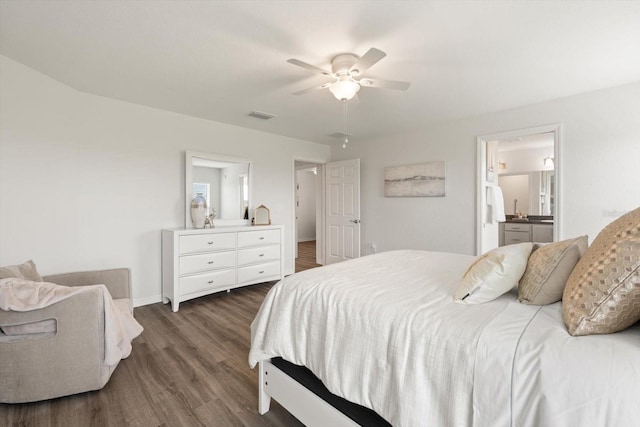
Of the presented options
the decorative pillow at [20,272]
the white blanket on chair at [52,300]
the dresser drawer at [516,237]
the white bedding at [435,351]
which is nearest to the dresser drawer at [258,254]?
the white blanket on chair at [52,300]

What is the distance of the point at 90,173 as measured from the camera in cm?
303

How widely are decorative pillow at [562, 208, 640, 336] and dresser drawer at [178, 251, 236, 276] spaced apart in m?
3.35

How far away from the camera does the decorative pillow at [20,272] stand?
178 cm

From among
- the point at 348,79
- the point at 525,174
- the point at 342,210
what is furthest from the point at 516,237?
the point at 348,79

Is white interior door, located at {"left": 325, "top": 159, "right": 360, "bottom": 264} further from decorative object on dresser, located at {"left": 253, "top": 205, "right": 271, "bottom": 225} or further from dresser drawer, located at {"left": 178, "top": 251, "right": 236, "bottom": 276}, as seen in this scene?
dresser drawer, located at {"left": 178, "top": 251, "right": 236, "bottom": 276}

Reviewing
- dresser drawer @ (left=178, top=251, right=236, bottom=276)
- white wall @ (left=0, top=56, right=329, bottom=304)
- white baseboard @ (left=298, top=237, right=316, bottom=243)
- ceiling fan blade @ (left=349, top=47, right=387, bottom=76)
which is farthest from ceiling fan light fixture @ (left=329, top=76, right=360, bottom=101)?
white baseboard @ (left=298, top=237, right=316, bottom=243)

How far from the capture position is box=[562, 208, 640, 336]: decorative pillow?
2.71 feet

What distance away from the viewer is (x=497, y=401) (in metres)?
0.83

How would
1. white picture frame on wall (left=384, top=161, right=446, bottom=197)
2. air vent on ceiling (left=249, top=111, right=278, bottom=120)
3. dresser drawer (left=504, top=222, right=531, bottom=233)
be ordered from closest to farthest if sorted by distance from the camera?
air vent on ceiling (left=249, top=111, right=278, bottom=120) < white picture frame on wall (left=384, top=161, right=446, bottom=197) < dresser drawer (left=504, top=222, right=531, bottom=233)

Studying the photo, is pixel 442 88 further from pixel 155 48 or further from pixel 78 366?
pixel 78 366

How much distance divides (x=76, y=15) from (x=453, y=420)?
9.37 feet

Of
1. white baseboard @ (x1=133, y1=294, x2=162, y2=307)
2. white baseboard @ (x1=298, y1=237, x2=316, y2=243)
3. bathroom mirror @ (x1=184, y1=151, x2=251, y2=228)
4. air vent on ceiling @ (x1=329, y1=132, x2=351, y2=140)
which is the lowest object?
white baseboard @ (x1=133, y1=294, x2=162, y2=307)

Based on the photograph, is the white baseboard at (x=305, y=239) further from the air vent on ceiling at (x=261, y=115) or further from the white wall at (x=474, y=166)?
the air vent on ceiling at (x=261, y=115)

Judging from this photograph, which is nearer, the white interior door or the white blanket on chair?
the white blanket on chair
